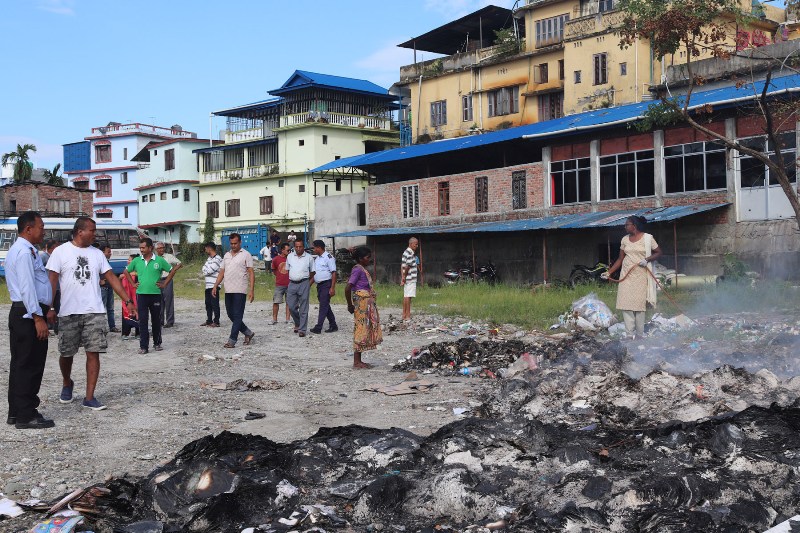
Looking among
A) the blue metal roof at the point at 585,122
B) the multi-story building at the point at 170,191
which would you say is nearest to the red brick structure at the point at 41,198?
the multi-story building at the point at 170,191

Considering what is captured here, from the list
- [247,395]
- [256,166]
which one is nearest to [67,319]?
[247,395]

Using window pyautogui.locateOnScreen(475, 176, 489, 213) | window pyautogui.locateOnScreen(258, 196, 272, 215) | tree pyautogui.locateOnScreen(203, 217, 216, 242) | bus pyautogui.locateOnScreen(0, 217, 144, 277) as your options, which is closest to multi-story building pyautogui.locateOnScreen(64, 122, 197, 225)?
tree pyautogui.locateOnScreen(203, 217, 216, 242)

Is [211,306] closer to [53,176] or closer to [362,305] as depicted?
[362,305]

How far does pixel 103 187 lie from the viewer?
63.0 metres

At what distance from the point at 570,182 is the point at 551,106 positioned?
1098 cm

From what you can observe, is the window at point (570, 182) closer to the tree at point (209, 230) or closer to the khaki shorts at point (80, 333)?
the khaki shorts at point (80, 333)

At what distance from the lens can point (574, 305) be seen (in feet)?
45.9

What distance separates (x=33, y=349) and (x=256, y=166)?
4282 centimetres

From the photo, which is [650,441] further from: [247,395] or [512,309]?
[512,309]

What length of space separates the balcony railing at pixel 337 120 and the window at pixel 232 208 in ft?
22.8

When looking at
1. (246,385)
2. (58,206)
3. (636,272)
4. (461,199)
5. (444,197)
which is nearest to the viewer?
(246,385)

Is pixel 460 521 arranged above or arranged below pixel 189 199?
below

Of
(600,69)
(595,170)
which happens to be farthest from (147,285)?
(600,69)

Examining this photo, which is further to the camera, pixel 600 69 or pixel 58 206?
pixel 58 206
